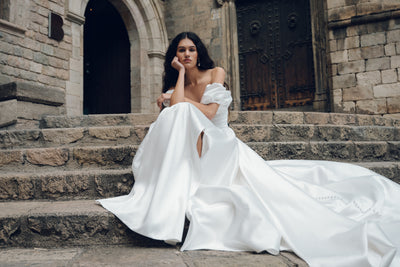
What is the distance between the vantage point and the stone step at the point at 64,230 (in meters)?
1.82

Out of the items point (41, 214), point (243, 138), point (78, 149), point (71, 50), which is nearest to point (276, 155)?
point (243, 138)

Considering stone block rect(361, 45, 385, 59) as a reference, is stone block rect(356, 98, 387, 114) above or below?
below

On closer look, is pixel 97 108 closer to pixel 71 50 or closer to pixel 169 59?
pixel 71 50

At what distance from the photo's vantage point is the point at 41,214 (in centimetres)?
187

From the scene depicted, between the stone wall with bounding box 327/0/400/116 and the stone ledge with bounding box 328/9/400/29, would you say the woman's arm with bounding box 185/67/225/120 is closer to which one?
the stone wall with bounding box 327/0/400/116

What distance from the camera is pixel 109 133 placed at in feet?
11.2

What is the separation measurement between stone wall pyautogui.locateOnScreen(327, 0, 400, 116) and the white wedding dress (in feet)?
15.9

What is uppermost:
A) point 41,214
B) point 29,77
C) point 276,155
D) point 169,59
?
point 29,77

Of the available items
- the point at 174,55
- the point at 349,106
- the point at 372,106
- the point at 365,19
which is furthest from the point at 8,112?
the point at 365,19

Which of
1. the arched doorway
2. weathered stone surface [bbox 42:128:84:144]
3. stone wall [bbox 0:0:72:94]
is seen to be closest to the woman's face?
weathered stone surface [bbox 42:128:84:144]

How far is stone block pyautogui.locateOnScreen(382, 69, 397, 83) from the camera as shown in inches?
257

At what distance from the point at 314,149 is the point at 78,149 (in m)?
2.34

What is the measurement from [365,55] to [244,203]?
6320 mm

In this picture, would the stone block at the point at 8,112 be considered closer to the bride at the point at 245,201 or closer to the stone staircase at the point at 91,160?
the stone staircase at the point at 91,160
